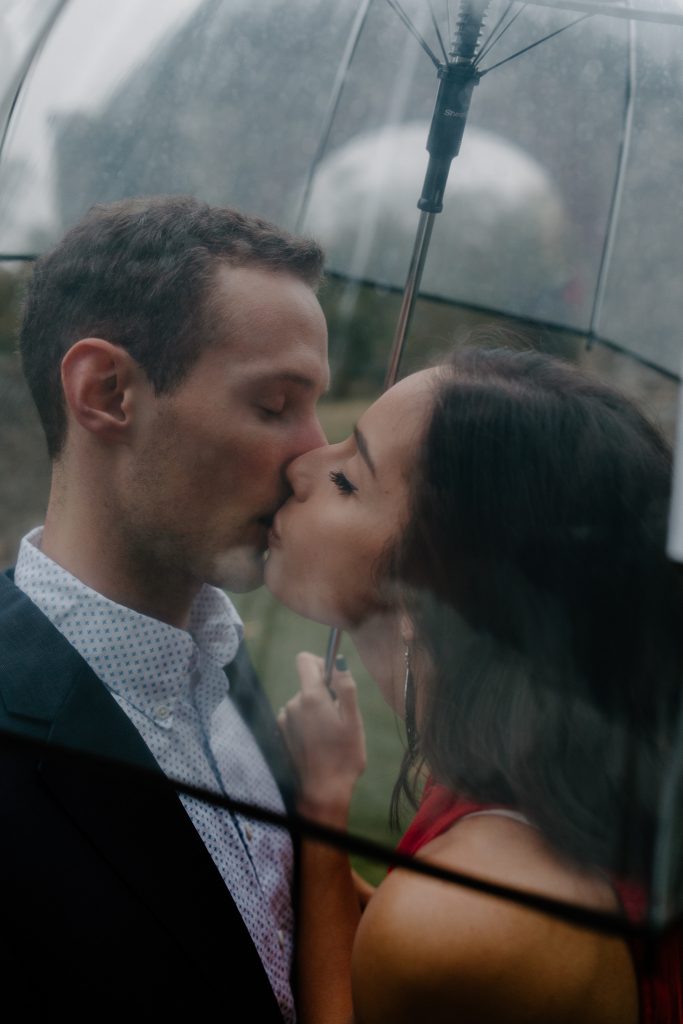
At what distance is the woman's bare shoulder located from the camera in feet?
3.81

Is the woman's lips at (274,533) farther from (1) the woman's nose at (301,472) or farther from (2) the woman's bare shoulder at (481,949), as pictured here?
(2) the woman's bare shoulder at (481,949)

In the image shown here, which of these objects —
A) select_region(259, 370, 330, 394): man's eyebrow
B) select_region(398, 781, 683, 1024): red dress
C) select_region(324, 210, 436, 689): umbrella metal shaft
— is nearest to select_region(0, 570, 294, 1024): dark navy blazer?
select_region(324, 210, 436, 689): umbrella metal shaft

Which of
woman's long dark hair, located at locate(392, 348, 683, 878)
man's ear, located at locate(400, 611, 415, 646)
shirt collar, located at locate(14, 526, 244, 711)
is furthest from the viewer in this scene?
shirt collar, located at locate(14, 526, 244, 711)

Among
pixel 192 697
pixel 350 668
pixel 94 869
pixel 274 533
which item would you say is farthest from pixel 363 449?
pixel 94 869

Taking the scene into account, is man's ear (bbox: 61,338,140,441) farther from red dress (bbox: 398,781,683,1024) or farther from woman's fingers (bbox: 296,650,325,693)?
red dress (bbox: 398,781,683,1024)

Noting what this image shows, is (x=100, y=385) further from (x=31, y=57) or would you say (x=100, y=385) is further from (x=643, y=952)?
(x=643, y=952)

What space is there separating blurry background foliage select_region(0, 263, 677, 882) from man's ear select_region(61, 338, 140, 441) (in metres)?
0.10

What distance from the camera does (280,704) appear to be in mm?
1348

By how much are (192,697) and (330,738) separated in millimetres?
254

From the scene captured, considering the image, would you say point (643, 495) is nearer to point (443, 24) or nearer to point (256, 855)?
point (443, 24)

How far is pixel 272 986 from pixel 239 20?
1.45 metres

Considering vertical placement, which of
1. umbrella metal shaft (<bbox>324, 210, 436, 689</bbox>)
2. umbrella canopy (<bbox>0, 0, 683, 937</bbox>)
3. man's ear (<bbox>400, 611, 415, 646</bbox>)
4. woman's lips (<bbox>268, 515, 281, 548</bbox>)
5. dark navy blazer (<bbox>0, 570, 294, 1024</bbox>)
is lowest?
dark navy blazer (<bbox>0, 570, 294, 1024</bbox>)

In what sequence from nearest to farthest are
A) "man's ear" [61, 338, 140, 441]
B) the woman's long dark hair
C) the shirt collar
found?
the woman's long dark hair → "man's ear" [61, 338, 140, 441] → the shirt collar

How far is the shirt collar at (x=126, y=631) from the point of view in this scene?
136cm
